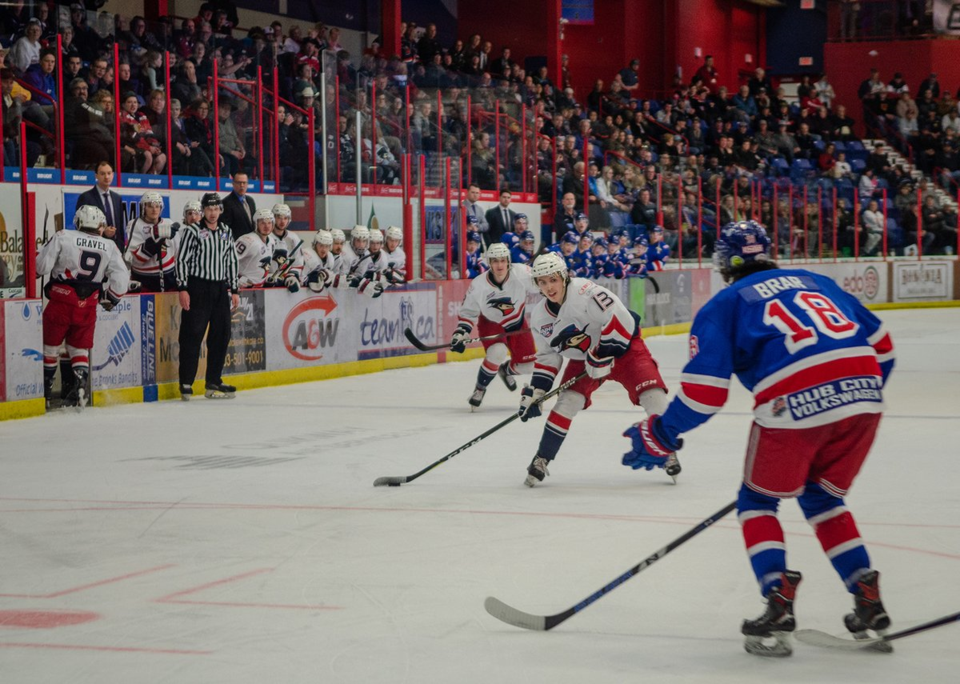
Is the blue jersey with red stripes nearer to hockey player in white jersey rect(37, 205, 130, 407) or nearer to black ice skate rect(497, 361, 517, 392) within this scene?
black ice skate rect(497, 361, 517, 392)

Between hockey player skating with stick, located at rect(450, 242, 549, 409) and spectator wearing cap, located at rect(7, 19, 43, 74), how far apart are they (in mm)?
4882

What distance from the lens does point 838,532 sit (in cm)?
396

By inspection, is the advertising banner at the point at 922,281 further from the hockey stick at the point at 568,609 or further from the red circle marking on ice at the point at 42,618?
the red circle marking on ice at the point at 42,618

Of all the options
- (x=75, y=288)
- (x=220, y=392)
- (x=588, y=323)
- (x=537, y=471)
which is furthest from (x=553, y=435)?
(x=220, y=392)

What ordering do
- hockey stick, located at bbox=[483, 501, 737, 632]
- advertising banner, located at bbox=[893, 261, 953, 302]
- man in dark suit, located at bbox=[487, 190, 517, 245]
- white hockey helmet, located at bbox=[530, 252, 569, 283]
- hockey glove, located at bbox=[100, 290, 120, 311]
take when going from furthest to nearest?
advertising banner, located at bbox=[893, 261, 953, 302] < man in dark suit, located at bbox=[487, 190, 517, 245] < hockey glove, located at bbox=[100, 290, 120, 311] < white hockey helmet, located at bbox=[530, 252, 569, 283] < hockey stick, located at bbox=[483, 501, 737, 632]

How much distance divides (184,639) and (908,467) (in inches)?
190

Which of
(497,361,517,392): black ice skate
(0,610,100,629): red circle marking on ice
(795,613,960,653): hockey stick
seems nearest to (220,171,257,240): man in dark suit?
(497,361,517,392): black ice skate

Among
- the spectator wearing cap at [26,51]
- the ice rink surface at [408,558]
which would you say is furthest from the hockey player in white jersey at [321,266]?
the ice rink surface at [408,558]

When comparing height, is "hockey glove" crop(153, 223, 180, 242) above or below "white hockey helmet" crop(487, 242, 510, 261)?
above

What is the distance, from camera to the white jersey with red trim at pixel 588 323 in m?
6.94

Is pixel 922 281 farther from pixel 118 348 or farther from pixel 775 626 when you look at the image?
pixel 775 626

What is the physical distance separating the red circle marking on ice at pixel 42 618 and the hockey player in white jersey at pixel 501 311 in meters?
6.51

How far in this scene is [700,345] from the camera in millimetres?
3934

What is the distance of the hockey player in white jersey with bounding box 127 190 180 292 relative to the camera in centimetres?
1155
